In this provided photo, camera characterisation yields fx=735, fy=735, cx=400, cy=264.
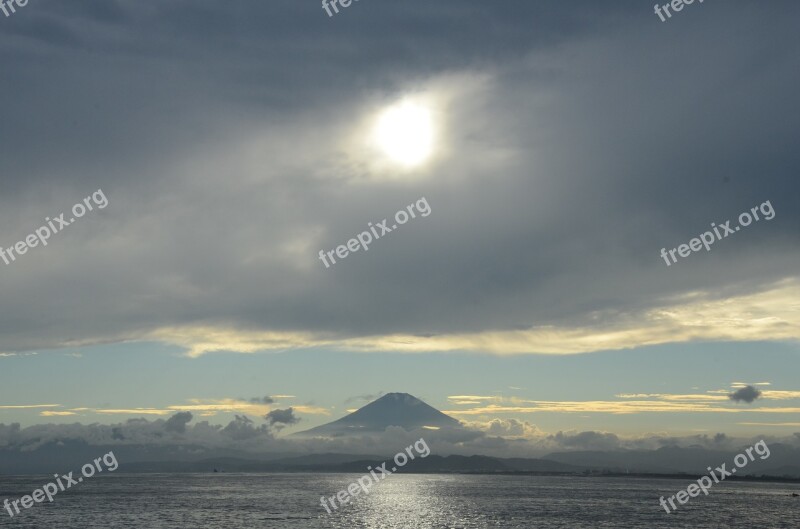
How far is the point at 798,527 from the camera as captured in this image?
192m

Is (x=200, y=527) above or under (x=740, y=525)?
above

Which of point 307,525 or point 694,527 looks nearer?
point 307,525

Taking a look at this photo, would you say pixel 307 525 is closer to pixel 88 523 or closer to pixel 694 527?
pixel 88 523


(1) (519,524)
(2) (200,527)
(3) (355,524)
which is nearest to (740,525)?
(1) (519,524)

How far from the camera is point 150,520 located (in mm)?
186000

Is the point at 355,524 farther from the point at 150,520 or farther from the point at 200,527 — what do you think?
the point at 150,520

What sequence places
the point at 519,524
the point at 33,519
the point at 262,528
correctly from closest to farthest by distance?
the point at 262,528
the point at 519,524
the point at 33,519

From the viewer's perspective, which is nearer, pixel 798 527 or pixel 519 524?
pixel 519 524

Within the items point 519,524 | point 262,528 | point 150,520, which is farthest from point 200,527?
point 519,524

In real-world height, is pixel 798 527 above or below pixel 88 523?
below

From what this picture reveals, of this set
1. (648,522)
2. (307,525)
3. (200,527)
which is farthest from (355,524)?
(648,522)

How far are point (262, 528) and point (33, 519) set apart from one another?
7009cm

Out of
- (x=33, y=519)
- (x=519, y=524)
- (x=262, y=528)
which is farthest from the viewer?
(x=33, y=519)

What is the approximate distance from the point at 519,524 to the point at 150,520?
92390 millimetres
